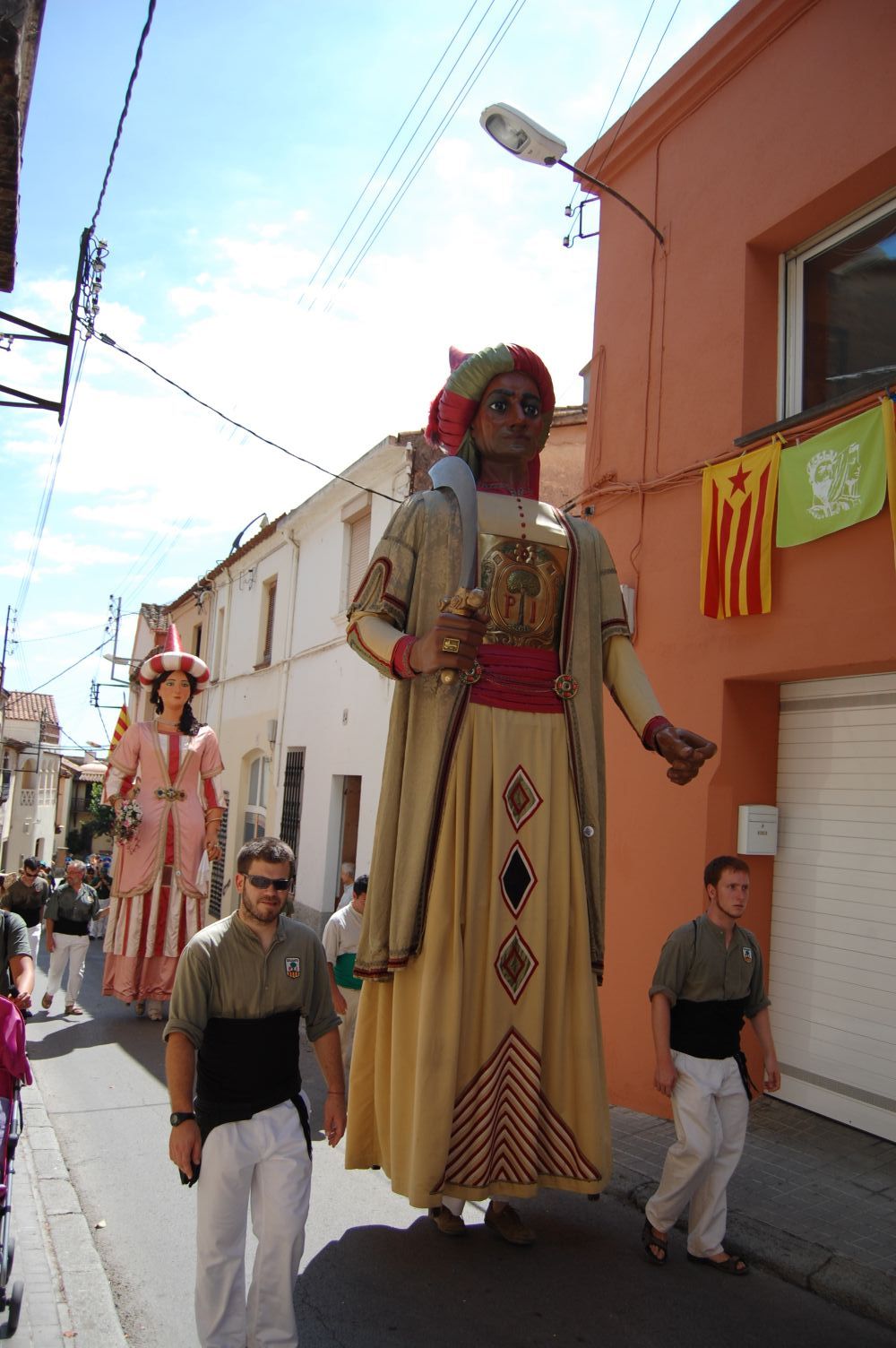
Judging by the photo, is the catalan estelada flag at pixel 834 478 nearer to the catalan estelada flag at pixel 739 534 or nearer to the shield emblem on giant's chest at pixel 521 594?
the catalan estelada flag at pixel 739 534

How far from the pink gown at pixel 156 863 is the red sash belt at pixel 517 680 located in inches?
174

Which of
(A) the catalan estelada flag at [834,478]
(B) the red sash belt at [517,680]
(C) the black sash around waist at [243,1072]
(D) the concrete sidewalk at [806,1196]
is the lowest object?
(D) the concrete sidewalk at [806,1196]

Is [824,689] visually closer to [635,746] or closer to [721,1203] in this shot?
[635,746]

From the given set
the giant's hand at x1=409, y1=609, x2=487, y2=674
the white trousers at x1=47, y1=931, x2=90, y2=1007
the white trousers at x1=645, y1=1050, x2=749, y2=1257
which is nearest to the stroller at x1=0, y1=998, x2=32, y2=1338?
the giant's hand at x1=409, y1=609, x2=487, y2=674

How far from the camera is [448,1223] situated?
12.3ft

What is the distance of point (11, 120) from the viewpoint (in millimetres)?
4352

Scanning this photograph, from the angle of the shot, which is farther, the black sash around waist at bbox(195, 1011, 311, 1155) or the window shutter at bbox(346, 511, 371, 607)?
the window shutter at bbox(346, 511, 371, 607)

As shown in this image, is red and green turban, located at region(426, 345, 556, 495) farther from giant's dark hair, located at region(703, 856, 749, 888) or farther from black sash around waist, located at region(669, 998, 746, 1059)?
black sash around waist, located at region(669, 998, 746, 1059)

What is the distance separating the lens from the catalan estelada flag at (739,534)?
562 cm

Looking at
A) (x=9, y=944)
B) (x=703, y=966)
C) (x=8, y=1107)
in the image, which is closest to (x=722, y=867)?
(x=703, y=966)

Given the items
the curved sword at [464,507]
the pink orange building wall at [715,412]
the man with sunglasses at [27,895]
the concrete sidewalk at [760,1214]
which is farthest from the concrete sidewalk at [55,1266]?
the man with sunglasses at [27,895]

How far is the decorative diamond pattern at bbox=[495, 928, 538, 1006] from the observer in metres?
3.31

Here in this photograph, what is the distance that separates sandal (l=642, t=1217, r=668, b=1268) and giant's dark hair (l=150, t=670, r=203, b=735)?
481 cm

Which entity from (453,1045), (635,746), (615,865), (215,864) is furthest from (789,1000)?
(215,864)
